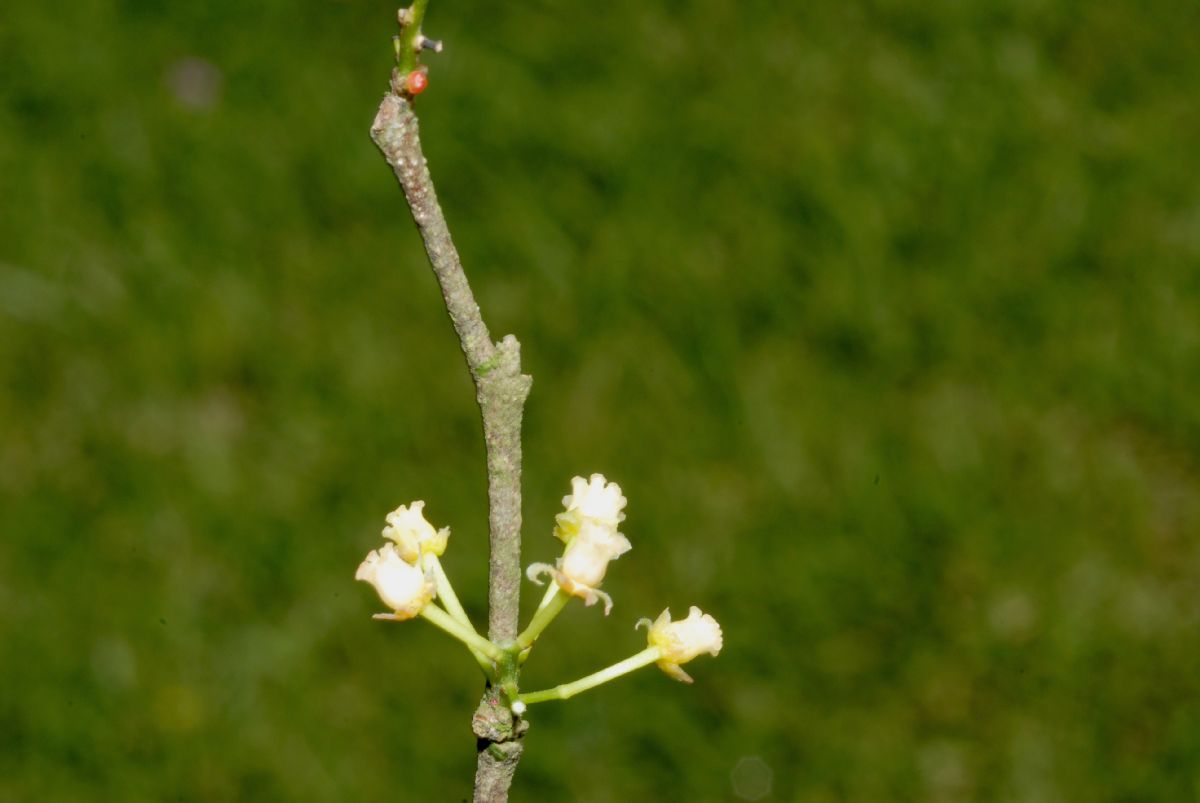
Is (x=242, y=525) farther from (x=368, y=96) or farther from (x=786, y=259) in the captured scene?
(x=786, y=259)

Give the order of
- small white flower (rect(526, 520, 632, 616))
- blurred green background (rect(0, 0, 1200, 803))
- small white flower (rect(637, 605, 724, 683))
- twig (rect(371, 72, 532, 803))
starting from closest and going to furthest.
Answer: twig (rect(371, 72, 532, 803)) < small white flower (rect(526, 520, 632, 616)) < small white flower (rect(637, 605, 724, 683)) < blurred green background (rect(0, 0, 1200, 803))

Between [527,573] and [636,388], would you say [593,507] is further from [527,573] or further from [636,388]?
[636,388]

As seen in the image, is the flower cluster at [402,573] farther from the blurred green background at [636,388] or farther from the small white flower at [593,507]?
the blurred green background at [636,388]

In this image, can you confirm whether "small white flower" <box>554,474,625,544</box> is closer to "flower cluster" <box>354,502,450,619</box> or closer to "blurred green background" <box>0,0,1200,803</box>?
"flower cluster" <box>354,502,450,619</box>

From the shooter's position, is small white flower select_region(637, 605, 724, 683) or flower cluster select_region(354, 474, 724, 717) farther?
small white flower select_region(637, 605, 724, 683)

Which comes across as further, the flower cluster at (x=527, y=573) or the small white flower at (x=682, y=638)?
the small white flower at (x=682, y=638)

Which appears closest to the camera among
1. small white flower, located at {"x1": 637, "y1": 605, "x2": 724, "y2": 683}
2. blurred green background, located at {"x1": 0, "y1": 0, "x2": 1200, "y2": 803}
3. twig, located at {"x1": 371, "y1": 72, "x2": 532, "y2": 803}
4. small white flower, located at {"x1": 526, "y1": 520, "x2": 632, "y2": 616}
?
twig, located at {"x1": 371, "y1": 72, "x2": 532, "y2": 803}

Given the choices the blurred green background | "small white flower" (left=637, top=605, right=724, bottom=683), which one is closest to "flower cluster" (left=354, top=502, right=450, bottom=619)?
"small white flower" (left=637, top=605, right=724, bottom=683)

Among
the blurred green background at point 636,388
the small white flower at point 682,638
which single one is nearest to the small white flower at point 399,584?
the small white flower at point 682,638
